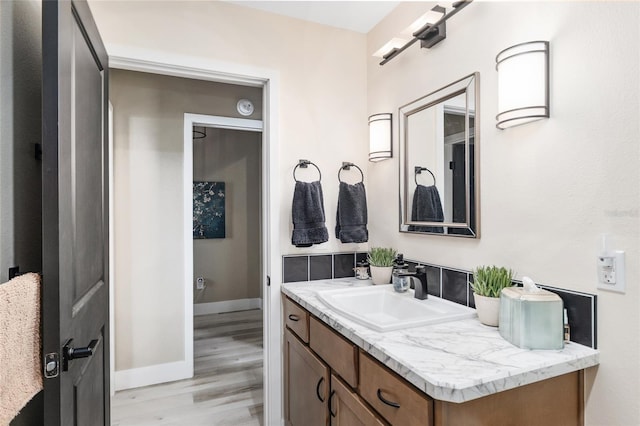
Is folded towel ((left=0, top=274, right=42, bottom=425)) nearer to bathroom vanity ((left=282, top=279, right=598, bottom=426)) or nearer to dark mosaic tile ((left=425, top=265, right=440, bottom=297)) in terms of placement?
bathroom vanity ((left=282, top=279, right=598, bottom=426))

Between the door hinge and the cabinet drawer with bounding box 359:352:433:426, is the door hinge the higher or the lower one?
the higher one

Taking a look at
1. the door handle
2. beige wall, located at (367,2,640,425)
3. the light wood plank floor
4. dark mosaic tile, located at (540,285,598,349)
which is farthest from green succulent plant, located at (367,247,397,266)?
the door handle

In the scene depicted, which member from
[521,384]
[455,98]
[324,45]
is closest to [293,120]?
[324,45]

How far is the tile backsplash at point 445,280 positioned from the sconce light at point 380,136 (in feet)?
2.11

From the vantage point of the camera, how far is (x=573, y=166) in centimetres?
112

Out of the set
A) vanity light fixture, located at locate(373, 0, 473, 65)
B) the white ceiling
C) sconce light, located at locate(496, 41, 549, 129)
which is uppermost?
the white ceiling

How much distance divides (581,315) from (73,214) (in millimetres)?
1608

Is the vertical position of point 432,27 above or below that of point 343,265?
above

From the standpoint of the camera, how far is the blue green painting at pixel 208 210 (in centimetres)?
439

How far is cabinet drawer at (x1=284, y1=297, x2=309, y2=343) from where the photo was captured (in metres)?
1.70

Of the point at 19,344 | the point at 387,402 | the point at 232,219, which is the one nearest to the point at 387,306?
the point at 387,402

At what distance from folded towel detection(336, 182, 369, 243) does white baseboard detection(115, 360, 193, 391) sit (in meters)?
1.71

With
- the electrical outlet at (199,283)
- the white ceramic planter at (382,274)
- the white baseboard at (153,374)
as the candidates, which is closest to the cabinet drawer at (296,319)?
the white ceramic planter at (382,274)

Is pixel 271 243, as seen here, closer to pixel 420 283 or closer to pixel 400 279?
pixel 400 279
